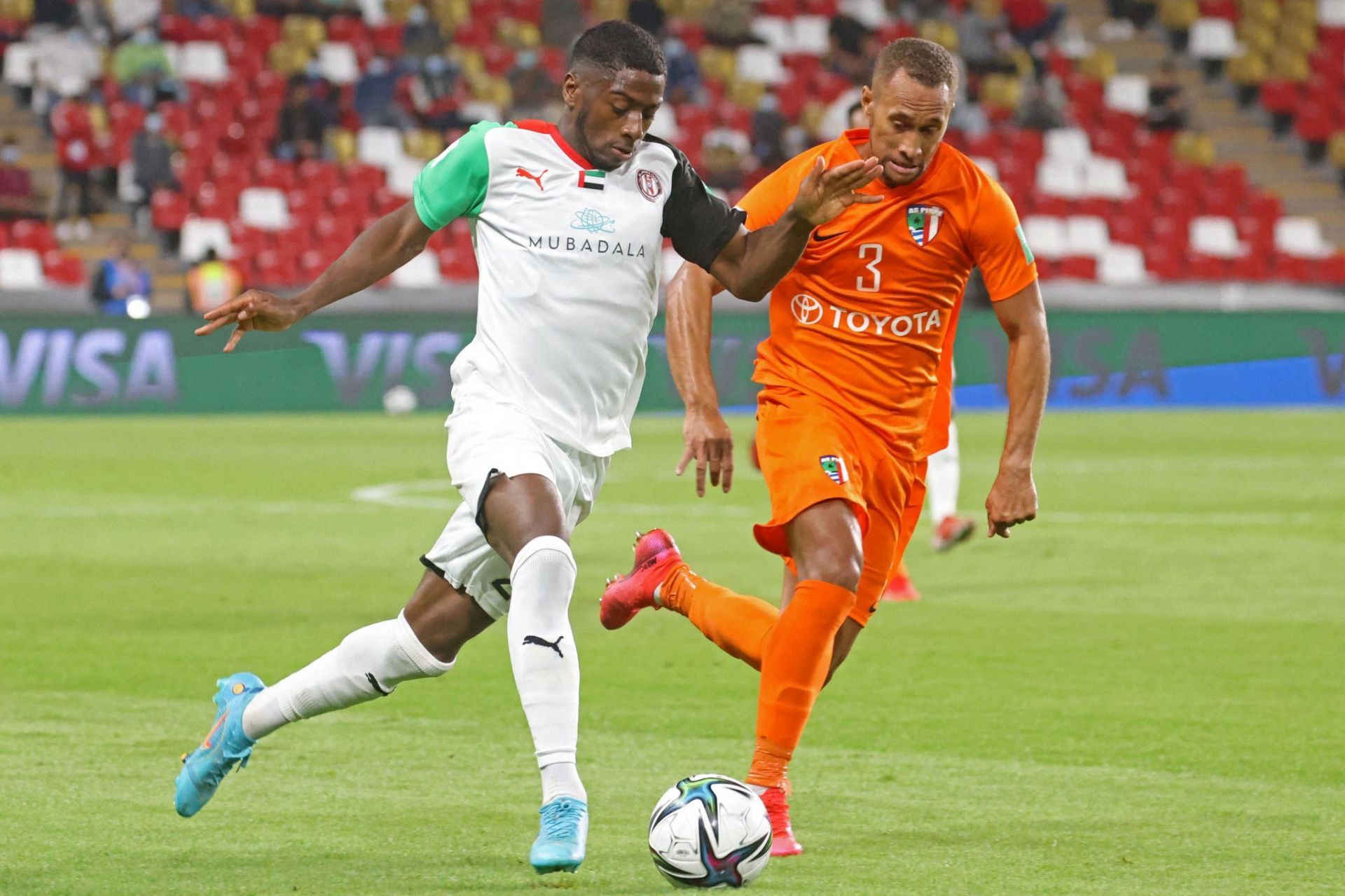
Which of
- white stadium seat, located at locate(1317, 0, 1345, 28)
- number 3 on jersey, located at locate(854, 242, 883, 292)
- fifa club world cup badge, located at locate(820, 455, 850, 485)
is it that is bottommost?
white stadium seat, located at locate(1317, 0, 1345, 28)

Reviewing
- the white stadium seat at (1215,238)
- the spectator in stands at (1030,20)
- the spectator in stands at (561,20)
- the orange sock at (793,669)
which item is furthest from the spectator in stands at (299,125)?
the orange sock at (793,669)

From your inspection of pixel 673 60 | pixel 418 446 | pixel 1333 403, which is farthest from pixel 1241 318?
A: pixel 418 446

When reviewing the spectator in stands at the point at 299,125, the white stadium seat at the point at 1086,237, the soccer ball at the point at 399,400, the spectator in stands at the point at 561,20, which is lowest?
the soccer ball at the point at 399,400

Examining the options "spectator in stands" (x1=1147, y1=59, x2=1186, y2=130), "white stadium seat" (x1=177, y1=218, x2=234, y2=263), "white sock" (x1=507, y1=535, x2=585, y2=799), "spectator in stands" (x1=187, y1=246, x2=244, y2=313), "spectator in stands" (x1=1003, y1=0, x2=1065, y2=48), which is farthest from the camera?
"spectator in stands" (x1=1003, y1=0, x2=1065, y2=48)

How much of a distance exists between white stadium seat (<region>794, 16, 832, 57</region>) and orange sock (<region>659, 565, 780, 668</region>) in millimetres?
26646

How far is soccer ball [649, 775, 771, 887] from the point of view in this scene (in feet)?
15.0

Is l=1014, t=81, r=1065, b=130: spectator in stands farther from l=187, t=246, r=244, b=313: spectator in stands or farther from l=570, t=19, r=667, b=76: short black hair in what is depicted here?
l=570, t=19, r=667, b=76: short black hair

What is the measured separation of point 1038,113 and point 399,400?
40.4ft

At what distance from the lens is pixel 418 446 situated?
19812 mm

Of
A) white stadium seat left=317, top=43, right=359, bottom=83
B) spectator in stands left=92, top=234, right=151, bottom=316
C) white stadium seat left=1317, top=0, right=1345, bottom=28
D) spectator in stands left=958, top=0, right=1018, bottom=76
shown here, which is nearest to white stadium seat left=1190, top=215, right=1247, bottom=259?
spectator in stands left=958, top=0, right=1018, bottom=76

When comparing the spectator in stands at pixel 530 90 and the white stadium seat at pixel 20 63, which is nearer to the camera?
the white stadium seat at pixel 20 63

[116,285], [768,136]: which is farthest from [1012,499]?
[768,136]

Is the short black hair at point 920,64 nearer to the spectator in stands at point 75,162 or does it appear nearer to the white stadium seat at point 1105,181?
the spectator in stands at point 75,162

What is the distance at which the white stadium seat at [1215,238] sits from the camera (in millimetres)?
30656
